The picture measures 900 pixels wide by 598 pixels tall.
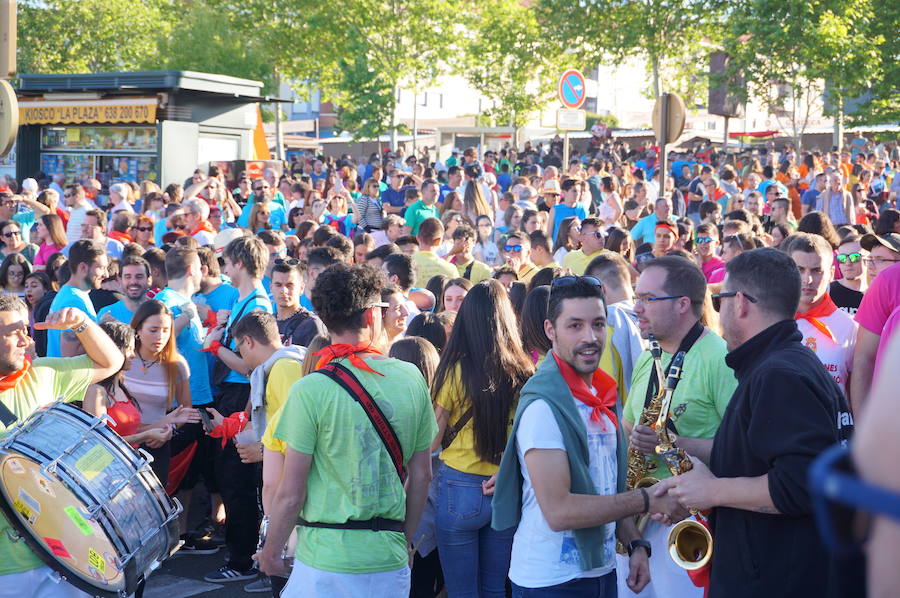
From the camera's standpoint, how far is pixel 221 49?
41844 mm

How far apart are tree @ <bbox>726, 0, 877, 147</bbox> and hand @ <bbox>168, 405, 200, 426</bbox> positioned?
63.5 feet

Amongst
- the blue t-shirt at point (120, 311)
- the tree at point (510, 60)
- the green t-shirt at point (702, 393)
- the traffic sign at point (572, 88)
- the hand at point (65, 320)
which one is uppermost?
the tree at point (510, 60)

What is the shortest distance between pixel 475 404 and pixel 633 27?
3372cm

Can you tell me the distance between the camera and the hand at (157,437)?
636 centimetres

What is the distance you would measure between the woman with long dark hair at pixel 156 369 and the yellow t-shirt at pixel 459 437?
2434mm

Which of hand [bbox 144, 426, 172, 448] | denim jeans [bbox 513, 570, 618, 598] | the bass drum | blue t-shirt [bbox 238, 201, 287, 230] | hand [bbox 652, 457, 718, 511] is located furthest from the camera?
blue t-shirt [bbox 238, 201, 287, 230]

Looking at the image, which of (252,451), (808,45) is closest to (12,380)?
(252,451)

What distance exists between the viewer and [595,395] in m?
4.02

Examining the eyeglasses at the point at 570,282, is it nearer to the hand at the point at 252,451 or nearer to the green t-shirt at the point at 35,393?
the green t-shirt at the point at 35,393

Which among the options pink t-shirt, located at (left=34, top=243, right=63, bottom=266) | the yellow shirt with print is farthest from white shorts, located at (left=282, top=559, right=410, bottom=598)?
pink t-shirt, located at (left=34, top=243, right=63, bottom=266)

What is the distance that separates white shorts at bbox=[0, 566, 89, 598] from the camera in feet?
14.3

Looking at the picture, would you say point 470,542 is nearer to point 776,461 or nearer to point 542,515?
point 542,515

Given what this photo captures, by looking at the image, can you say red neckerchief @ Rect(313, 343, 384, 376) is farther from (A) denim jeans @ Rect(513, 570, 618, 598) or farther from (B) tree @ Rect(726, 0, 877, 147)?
(B) tree @ Rect(726, 0, 877, 147)

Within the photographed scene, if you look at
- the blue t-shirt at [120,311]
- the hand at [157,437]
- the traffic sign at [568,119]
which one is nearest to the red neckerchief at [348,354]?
the hand at [157,437]
